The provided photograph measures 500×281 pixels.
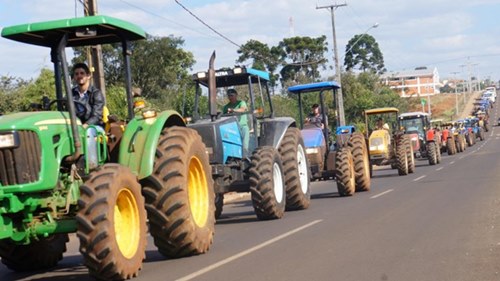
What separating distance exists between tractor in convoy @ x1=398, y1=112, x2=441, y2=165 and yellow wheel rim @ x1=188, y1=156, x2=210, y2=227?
80.0 ft

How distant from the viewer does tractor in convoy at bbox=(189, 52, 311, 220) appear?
13977mm

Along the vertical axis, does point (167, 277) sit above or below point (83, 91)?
below

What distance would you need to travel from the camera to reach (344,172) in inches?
754

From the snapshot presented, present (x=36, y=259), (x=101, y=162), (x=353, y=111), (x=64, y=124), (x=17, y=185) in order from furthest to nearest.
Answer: (x=353, y=111) < (x=36, y=259) < (x=101, y=162) < (x=64, y=124) < (x=17, y=185)

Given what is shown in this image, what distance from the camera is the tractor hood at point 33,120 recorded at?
805 centimetres

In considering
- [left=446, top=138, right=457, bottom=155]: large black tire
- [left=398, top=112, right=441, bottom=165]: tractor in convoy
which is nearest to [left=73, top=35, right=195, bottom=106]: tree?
[left=398, top=112, right=441, bottom=165]: tractor in convoy

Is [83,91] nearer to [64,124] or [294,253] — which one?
[64,124]

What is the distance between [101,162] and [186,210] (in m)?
1.18

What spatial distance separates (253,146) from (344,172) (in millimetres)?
4248

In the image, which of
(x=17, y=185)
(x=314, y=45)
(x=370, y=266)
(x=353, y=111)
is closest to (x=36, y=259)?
(x=17, y=185)

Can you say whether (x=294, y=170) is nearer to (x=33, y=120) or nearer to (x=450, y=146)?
(x=33, y=120)

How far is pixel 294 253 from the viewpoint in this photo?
10.1 meters

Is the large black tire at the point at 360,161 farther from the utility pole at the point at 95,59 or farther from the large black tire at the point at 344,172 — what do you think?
the utility pole at the point at 95,59

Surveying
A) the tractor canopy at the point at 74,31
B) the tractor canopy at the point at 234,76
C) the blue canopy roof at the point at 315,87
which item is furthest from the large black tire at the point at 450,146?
the tractor canopy at the point at 74,31
